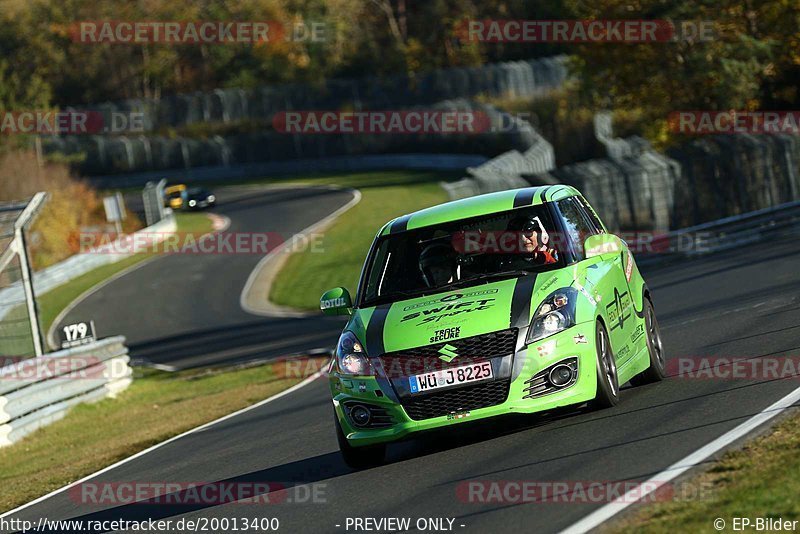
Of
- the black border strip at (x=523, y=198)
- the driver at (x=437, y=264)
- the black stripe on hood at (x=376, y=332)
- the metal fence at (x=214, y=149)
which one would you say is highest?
the black border strip at (x=523, y=198)

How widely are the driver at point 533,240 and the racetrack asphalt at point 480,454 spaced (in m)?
1.18

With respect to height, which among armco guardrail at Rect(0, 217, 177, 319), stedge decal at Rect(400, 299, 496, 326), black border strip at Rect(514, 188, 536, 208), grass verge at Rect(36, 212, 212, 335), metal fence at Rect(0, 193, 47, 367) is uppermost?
black border strip at Rect(514, 188, 536, 208)

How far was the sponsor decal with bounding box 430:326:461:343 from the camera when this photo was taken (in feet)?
28.4

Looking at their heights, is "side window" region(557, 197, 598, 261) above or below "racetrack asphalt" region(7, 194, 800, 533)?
above

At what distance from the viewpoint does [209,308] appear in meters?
37.3

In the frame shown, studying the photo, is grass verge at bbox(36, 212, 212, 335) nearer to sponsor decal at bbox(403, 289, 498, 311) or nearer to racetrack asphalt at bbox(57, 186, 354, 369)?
racetrack asphalt at bbox(57, 186, 354, 369)

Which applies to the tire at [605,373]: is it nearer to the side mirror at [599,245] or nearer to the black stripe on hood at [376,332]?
the side mirror at [599,245]

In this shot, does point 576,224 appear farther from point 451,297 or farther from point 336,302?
point 336,302

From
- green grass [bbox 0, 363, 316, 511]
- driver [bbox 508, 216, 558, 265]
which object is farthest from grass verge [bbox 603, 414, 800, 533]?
green grass [bbox 0, 363, 316, 511]

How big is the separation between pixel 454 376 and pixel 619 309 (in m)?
1.90

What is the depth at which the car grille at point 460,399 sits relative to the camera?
8594mm

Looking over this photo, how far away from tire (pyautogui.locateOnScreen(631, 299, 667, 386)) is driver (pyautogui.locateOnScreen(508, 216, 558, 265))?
1.35m

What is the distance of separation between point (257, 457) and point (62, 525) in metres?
2.16

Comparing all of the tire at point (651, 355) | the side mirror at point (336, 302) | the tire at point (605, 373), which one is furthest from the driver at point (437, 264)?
the tire at point (651, 355)
